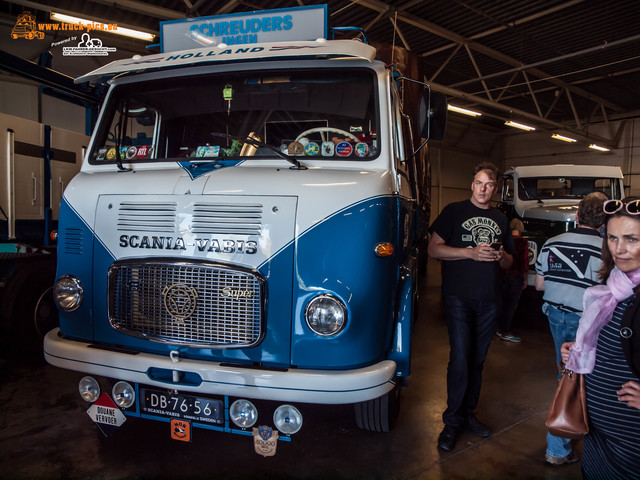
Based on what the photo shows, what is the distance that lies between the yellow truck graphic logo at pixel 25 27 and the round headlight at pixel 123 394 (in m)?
10.3

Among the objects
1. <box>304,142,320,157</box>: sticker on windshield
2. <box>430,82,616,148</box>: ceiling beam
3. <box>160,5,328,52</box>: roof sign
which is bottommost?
Result: <box>304,142,320,157</box>: sticker on windshield

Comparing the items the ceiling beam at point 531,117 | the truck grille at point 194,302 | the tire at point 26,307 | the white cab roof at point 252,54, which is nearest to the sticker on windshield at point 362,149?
the white cab roof at point 252,54

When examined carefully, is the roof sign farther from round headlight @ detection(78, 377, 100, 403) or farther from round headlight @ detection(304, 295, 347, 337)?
round headlight @ detection(78, 377, 100, 403)

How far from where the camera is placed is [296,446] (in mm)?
3062

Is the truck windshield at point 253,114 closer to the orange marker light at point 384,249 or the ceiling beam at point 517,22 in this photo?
the orange marker light at point 384,249

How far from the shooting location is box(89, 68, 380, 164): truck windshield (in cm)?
289

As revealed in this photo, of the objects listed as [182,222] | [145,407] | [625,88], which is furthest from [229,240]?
[625,88]

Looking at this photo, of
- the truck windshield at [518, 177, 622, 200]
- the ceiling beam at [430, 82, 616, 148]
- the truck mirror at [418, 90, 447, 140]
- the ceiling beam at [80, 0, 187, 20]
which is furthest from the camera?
the ceiling beam at [430, 82, 616, 148]

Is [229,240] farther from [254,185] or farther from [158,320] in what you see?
[158,320]

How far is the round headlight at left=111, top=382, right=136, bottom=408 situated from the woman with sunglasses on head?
2288 millimetres

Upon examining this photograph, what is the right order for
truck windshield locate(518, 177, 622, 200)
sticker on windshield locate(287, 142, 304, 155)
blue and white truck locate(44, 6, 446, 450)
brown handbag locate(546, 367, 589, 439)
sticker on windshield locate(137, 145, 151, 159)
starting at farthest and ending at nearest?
truck windshield locate(518, 177, 622, 200) → sticker on windshield locate(137, 145, 151, 159) → sticker on windshield locate(287, 142, 304, 155) → blue and white truck locate(44, 6, 446, 450) → brown handbag locate(546, 367, 589, 439)

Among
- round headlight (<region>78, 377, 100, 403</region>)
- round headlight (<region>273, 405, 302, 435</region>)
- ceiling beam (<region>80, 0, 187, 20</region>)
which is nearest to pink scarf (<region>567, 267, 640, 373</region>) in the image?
round headlight (<region>273, 405, 302, 435</region>)

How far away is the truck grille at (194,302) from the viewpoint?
94.9 inches

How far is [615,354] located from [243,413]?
5.85ft
